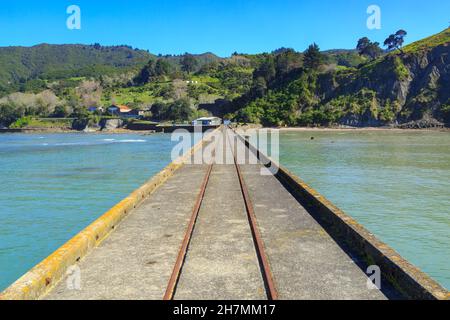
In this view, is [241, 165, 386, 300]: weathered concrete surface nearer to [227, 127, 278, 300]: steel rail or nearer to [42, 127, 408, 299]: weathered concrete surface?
[42, 127, 408, 299]: weathered concrete surface

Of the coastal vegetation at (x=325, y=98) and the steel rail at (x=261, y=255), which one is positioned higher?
the coastal vegetation at (x=325, y=98)

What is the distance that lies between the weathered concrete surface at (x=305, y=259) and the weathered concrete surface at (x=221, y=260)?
450mm

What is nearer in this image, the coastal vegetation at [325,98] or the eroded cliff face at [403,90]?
the eroded cliff face at [403,90]

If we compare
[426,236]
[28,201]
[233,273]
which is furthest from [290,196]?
[28,201]

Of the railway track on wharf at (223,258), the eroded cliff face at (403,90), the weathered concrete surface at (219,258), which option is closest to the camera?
the railway track on wharf at (223,258)

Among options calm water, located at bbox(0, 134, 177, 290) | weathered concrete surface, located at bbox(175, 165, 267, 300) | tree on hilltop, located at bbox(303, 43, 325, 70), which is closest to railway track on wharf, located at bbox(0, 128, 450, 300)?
weathered concrete surface, located at bbox(175, 165, 267, 300)

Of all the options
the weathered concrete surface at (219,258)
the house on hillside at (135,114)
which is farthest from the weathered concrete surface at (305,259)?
the house on hillside at (135,114)

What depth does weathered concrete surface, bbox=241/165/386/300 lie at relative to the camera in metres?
6.96

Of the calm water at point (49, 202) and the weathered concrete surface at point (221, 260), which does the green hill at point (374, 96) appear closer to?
the calm water at point (49, 202)

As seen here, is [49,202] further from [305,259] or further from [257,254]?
[305,259]

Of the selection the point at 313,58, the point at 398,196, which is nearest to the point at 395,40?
the point at 313,58

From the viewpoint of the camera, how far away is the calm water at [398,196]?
1319 cm

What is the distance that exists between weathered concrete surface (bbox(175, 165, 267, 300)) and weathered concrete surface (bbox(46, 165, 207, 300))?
16.4 inches

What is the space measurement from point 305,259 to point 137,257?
11.2 feet
